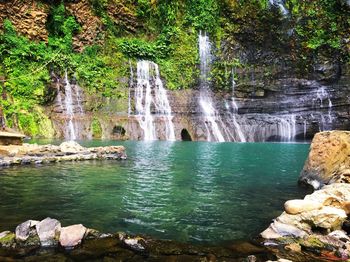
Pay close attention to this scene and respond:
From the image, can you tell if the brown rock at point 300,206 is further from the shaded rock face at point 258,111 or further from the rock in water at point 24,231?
the shaded rock face at point 258,111

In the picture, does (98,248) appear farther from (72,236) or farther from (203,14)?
(203,14)

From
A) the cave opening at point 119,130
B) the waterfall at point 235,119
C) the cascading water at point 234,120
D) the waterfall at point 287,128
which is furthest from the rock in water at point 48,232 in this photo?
the waterfall at point 287,128

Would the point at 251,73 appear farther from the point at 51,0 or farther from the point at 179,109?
the point at 51,0

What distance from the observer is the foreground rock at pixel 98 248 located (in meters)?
6.49

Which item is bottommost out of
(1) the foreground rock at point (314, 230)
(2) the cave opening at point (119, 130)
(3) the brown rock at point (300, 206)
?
(1) the foreground rock at point (314, 230)

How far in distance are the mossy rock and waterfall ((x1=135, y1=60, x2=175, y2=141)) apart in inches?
1484

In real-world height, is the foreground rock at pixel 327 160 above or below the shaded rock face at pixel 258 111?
below

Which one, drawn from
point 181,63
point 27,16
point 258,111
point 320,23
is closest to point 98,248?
point 258,111

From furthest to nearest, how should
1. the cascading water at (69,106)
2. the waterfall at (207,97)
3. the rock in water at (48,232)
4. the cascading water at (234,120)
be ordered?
the cascading water at (234,120)
the waterfall at (207,97)
the cascading water at (69,106)
the rock in water at (48,232)

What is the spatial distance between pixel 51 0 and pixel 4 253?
53.3m

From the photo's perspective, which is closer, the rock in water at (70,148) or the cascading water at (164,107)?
the rock in water at (70,148)

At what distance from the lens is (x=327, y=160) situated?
1476cm

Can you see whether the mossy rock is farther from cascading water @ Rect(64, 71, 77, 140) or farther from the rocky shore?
cascading water @ Rect(64, 71, 77, 140)

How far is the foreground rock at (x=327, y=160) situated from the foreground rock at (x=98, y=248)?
27.5 ft
